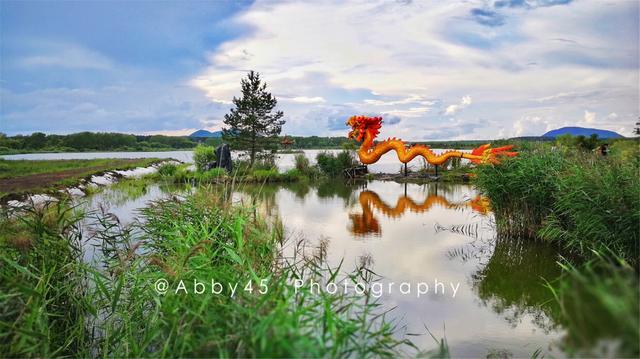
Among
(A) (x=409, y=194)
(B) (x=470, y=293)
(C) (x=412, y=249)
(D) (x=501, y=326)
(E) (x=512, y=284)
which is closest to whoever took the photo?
(D) (x=501, y=326)

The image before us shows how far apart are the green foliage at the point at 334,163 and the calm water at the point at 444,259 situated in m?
7.33

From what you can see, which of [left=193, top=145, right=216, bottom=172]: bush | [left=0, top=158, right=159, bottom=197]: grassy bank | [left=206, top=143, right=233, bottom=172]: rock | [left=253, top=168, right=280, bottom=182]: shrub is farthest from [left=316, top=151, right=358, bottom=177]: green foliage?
[left=0, top=158, right=159, bottom=197]: grassy bank

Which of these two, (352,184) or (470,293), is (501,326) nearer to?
(470,293)

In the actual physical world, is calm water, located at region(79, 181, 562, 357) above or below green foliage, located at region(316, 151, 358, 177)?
below

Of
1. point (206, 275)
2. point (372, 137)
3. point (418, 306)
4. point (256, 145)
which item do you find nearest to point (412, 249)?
point (418, 306)

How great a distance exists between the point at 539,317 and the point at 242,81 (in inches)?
820

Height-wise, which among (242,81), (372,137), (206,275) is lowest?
(206,275)

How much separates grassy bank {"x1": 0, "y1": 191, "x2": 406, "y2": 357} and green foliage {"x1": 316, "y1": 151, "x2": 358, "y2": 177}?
595 inches

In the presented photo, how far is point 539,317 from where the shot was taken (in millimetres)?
4434

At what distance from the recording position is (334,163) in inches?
812

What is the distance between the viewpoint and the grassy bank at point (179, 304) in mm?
2209

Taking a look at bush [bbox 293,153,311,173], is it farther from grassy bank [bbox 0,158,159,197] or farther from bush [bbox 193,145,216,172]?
grassy bank [bbox 0,158,159,197]

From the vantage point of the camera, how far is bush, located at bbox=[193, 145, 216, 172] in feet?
67.6

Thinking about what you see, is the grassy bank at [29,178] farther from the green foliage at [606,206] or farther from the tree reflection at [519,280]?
the green foliage at [606,206]
